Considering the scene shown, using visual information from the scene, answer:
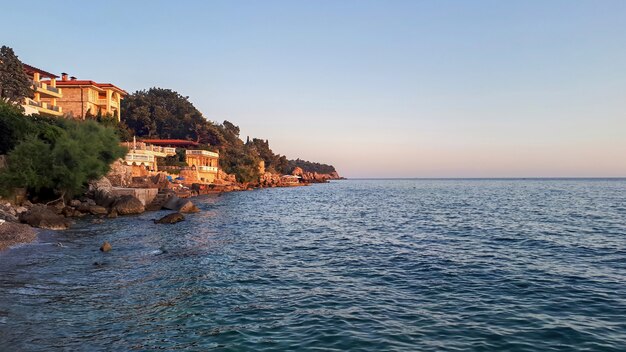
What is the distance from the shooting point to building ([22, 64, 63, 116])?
58375 millimetres

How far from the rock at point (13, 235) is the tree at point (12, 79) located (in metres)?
33.9

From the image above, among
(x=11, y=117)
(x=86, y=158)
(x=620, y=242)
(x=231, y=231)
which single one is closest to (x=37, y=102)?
(x=11, y=117)

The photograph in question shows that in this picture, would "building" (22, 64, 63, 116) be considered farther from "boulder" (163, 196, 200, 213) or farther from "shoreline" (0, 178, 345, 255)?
"boulder" (163, 196, 200, 213)

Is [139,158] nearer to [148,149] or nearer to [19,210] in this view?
[148,149]

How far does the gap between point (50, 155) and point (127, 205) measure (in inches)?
332

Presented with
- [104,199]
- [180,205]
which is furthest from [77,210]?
[180,205]

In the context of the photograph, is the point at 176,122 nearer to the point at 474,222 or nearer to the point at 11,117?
the point at 11,117

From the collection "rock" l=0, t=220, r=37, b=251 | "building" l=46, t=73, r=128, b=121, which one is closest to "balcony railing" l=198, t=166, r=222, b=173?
"building" l=46, t=73, r=128, b=121

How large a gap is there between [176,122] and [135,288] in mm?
115566

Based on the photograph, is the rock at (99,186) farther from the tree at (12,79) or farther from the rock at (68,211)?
the tree at (12,79)

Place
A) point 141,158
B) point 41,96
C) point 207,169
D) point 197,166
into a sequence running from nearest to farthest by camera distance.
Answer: point 41,96 < point 141,158 < point 197,166 < point 207,169

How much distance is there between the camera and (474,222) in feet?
120

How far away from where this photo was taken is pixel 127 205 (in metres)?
42.2

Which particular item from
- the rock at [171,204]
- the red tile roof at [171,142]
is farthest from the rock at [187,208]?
the red tile roof at [171,142]
